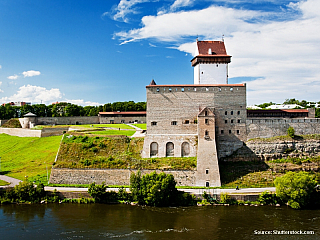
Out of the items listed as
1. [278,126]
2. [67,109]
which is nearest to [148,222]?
[278,126]

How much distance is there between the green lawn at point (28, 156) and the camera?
110 feet

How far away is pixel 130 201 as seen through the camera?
90.9 feet

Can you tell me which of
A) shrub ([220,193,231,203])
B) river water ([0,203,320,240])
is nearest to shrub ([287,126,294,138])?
river water ([0,203,320,240])

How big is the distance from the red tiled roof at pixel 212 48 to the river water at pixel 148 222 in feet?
64.8

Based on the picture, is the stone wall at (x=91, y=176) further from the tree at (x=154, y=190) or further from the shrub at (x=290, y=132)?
the shrub at (x=290, y=132)

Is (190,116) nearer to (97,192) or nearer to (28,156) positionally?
(97,192)

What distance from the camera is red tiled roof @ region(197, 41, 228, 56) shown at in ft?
122

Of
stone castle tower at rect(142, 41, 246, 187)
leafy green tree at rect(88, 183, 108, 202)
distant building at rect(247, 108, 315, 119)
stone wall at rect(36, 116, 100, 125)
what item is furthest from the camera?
stone wall at rect(36, 116, 100, 125)

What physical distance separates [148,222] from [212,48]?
936 inches

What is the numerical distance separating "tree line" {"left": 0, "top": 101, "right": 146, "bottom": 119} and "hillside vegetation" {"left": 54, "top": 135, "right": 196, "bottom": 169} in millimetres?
27771

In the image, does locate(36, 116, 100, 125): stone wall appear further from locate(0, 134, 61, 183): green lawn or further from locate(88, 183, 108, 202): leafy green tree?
locate(88, 183, 108, 202): leafy green tree

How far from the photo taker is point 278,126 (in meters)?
34.5

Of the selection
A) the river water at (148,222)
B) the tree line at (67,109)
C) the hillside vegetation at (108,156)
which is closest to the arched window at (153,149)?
the hillside vegetation at (108,156)

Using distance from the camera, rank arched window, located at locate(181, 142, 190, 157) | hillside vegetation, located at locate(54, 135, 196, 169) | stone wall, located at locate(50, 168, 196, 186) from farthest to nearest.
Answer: arched window, located at locate(181, 142, 190, 157) < hillside vegetation, located at locate(54, 135, 196, 169) < stone wall, located at locate(50, 168, 196, 186)
